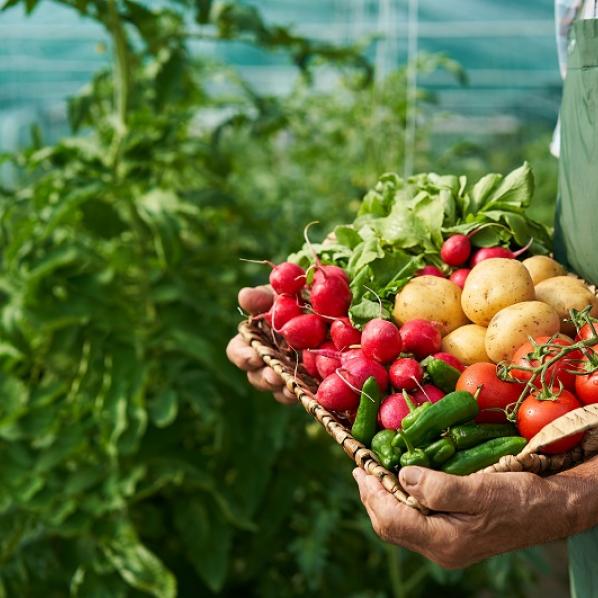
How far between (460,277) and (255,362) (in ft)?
1.42

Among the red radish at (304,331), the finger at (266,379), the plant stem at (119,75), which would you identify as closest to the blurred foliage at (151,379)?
the plant stem at (119,75)

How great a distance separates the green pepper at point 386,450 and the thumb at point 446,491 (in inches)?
5.7

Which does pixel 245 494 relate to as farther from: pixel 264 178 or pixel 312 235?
pixel 264 178

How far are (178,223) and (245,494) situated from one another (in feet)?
2.91

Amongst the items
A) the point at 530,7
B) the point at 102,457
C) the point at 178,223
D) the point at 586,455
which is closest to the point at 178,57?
the point at 178,223

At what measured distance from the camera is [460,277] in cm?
171

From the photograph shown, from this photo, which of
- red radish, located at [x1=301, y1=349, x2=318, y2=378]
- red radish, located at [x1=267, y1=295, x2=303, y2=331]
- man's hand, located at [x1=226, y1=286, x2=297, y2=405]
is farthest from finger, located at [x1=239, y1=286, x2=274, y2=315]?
red radish, located at [x1=301, y1=349, x2=318, y2=378]

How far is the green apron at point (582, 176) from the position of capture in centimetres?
152

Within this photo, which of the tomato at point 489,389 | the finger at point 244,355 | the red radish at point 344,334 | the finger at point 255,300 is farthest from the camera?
the finger at point 255,300

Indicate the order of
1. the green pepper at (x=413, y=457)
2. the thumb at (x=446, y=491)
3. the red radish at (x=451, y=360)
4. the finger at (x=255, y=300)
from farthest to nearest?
1. the finger at (x=255, y=300)
2. the red radish at (x=451, y=360)
3. the green pepper at (x=413, y=457)
4. the thumb at (x=446, y=491)

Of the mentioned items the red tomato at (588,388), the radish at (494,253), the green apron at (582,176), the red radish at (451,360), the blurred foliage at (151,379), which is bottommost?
the blurred foliage at (151,379)

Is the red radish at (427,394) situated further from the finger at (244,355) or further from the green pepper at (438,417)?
the finger at (244,355)

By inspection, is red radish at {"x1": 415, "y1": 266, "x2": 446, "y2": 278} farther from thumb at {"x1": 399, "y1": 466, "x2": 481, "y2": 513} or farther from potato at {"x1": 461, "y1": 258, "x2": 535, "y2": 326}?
thumb at {"x1": 399, "y1": 466, "x2": 481, "y2": 513}

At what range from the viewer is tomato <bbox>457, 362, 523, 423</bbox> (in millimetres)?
1427
